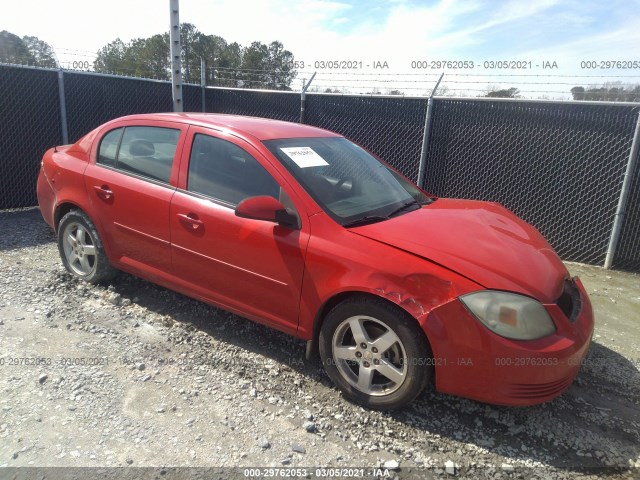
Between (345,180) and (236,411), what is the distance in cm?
173

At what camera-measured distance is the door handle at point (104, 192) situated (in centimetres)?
371

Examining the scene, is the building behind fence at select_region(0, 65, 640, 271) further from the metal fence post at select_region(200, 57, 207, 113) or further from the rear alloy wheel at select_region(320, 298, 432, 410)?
the rear alloy wheel at select_region(320, 298, 432, 410)

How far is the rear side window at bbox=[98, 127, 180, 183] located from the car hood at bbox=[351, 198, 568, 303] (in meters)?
1.72

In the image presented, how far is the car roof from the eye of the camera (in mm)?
3266

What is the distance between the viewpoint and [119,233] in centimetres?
372

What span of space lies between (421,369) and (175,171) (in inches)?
89.6

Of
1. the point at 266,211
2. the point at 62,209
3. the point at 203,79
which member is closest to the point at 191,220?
the point at 266,211

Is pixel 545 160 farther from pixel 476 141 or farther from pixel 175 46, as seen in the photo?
pixel 175 46

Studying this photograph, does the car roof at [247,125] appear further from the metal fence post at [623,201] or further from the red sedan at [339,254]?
the metal fence post at [623,201]

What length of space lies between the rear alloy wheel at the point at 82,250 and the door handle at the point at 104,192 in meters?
0.35

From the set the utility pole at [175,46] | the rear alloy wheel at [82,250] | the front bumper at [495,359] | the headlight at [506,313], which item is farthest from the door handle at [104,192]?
the utility pole at [175,46]

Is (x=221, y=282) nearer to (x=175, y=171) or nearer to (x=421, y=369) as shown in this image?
(x=175, y=171)

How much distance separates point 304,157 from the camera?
3.19m

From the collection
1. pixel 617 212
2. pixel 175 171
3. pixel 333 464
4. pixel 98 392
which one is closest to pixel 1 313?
pixel 98 392
